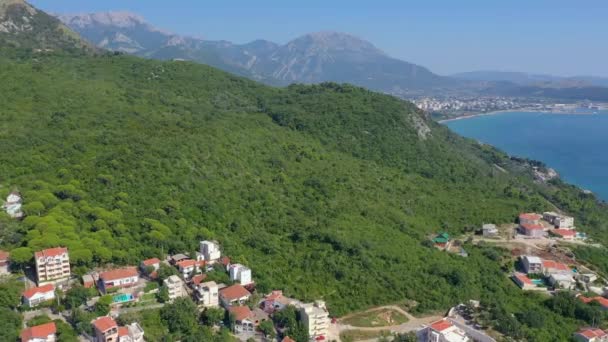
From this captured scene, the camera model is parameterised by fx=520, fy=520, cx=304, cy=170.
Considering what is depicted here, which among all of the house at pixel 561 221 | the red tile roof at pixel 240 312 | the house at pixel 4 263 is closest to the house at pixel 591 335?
the house at pixel 561 221

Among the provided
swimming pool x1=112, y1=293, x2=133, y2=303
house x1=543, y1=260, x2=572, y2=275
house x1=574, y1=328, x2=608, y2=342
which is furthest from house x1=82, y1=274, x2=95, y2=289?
house x1=543, y1=260, x2=572, y2=275

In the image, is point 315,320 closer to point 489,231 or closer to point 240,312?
point 240,312

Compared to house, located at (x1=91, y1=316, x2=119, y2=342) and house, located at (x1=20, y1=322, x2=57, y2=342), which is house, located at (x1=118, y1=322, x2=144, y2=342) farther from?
house, located at (x1=20, y1=322, x2=57, y2=342)

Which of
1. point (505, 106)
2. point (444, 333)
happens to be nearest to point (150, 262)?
point (444, 333)

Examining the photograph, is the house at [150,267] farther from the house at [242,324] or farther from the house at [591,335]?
the house at [591,335]

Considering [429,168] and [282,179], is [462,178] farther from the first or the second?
[282,179]

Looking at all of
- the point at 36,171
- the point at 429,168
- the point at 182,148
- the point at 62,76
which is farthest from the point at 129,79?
the point at 429,168
